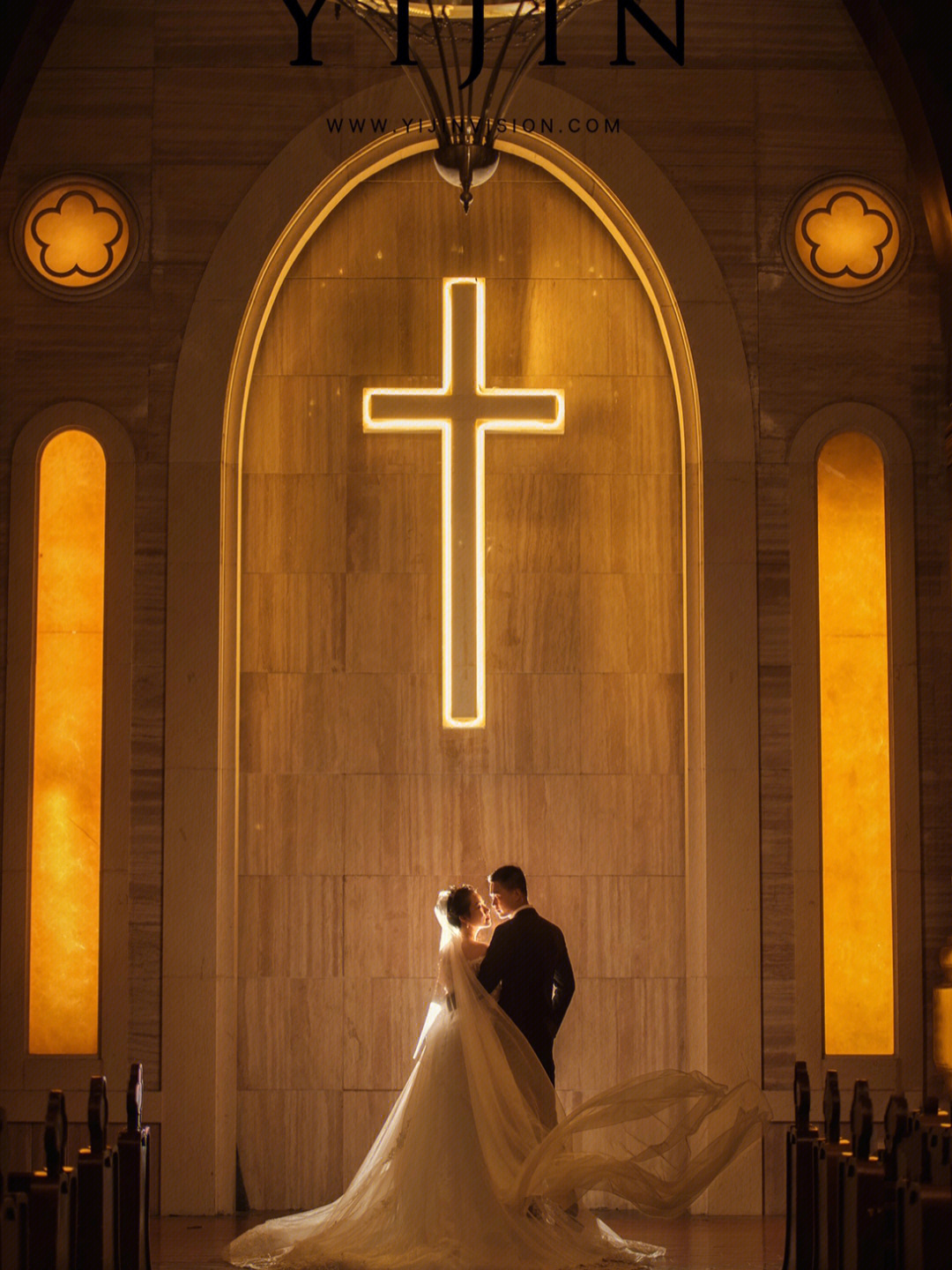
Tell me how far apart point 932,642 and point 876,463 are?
99 cm

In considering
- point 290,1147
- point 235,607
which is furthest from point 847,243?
point 290,1147

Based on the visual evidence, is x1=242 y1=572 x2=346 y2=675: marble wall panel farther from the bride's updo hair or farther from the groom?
the groom

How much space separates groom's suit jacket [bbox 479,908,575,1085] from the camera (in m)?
7.47

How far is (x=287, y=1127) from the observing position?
8.45 metres

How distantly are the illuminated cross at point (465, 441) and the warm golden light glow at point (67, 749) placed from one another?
1587 millimetres

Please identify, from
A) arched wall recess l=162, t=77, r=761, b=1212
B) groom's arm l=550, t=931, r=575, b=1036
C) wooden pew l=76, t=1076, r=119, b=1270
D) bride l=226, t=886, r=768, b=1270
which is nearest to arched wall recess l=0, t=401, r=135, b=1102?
arched wall recess l=162, t=77, r=761, b=1212

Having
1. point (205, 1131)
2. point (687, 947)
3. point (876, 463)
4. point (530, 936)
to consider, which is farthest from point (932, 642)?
point (205, 1131)

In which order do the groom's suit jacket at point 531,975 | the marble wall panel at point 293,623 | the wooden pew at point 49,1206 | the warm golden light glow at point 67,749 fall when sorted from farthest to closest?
the marble wall panel at point 293,623 → the warm golden light glow at point 67,749 → the groom's suit jacket at point 531,975 → the wooden pew at point 49,1206

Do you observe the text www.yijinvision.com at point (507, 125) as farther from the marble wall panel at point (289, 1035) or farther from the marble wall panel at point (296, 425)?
the marble wall panel at point (289, 1035)

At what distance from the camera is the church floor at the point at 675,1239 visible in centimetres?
700

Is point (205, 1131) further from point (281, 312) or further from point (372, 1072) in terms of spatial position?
point (281, 312)

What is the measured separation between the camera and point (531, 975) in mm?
7469

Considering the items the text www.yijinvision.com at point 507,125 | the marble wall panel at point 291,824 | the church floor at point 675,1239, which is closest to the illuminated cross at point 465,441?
the marble wall panel at point 291,824

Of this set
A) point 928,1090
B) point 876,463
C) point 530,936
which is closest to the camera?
point 530,936
